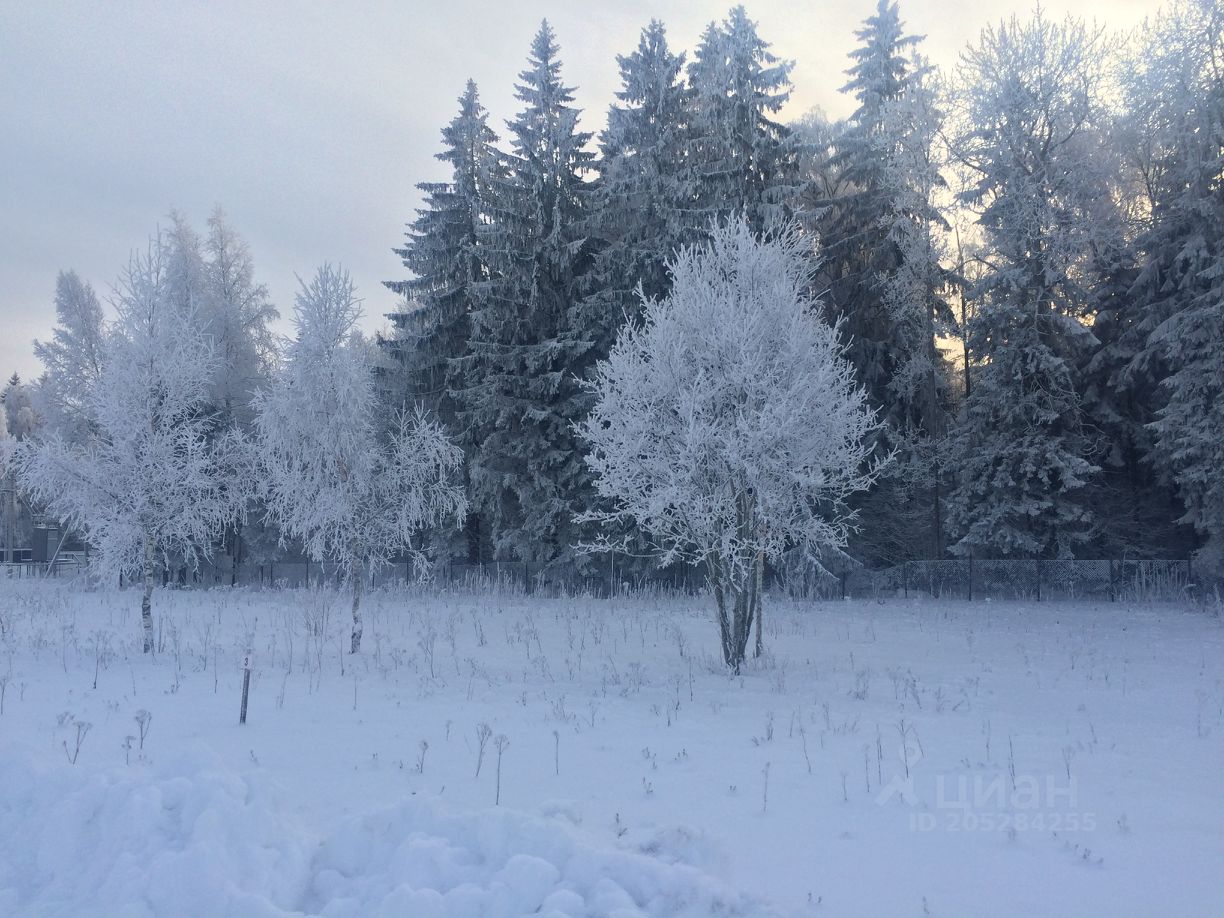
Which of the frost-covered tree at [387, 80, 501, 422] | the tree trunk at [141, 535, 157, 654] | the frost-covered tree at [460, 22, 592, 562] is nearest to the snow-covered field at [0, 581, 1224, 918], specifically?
the tree trunk at [141, 535, 157, 654]

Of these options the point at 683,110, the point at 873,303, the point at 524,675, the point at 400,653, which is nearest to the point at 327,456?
the point at 400,653

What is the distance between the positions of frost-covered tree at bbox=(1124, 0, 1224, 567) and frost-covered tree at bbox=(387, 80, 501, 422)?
21.8 metres

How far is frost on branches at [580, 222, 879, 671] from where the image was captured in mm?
13141

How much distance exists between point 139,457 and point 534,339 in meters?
15.9

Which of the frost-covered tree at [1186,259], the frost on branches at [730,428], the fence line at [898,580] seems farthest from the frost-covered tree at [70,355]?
the frost-covered tree at [1186,259]

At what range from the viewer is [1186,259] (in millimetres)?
25734

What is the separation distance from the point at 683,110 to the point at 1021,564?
18327 mm

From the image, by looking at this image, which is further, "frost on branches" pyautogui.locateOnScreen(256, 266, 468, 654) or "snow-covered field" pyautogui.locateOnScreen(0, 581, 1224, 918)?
"frost on branches" pyautogui.locateOnScreen(256, 266, 468, 654)

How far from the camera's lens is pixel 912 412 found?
31.6 m

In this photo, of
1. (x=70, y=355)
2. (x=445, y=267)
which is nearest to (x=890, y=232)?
(x=445, y=267)

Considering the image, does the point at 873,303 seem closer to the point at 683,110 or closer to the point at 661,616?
the point at 683,110

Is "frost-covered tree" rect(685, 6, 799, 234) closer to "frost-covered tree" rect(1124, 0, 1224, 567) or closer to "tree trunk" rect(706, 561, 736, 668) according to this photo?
"frost-covered tree" rect(1124, 0, 1224, 567)

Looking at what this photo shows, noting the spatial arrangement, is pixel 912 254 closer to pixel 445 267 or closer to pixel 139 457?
pixel 445 267

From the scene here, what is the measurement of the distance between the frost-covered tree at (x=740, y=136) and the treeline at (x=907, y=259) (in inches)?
3.7
